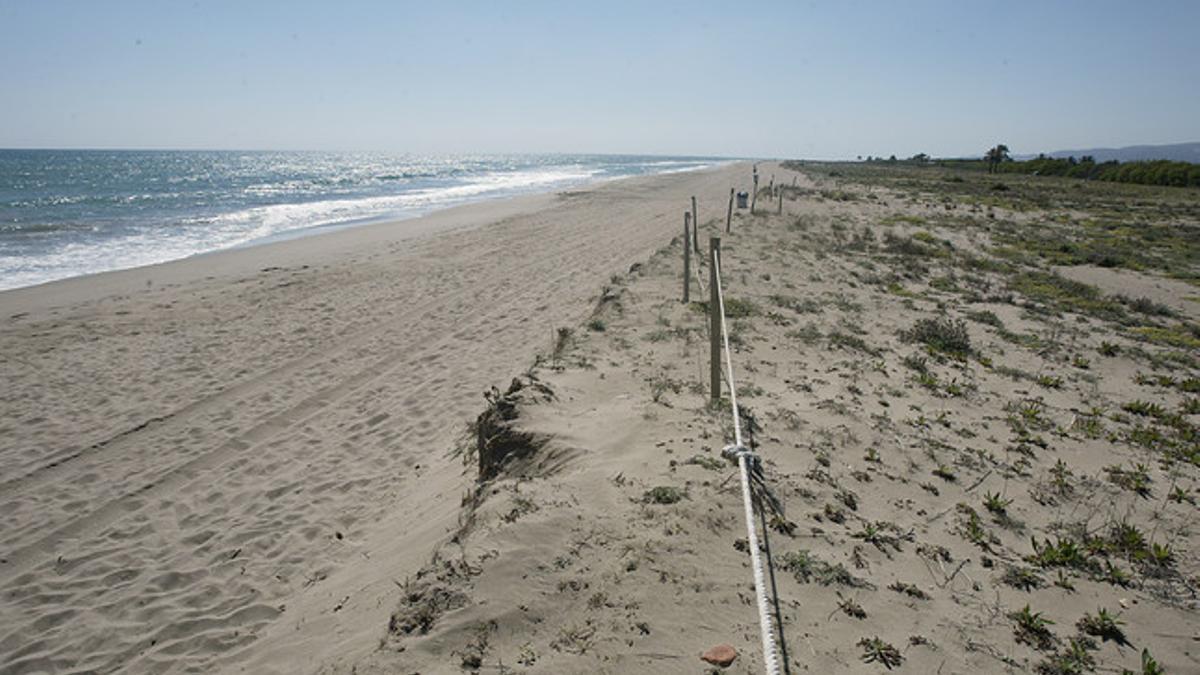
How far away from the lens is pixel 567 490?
436cm

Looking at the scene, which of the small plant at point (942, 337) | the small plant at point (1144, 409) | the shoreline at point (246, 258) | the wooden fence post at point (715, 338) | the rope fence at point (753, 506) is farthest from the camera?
the shoreline at point (246, 258)

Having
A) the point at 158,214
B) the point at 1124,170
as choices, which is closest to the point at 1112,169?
the point at 1124,170

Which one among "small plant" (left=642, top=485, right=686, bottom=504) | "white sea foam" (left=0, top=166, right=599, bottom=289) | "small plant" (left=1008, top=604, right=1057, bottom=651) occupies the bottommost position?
"small plant" (left=1008, top=604, right=1057, bottom=651)

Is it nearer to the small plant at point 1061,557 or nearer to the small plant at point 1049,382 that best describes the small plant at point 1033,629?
the small plant at point 1061,557

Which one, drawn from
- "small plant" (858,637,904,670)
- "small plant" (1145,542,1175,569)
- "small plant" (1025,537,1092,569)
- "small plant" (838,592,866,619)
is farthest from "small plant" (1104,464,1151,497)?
"small plant" (858,637,904,670)

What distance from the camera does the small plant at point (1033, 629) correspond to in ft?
10.6

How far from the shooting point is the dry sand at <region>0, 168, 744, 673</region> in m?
4.30

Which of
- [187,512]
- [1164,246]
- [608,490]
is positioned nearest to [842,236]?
[1164,246]

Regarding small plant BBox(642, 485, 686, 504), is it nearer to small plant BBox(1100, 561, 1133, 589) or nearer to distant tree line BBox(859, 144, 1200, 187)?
small plant BBox(1100, 561, 1133, 589)

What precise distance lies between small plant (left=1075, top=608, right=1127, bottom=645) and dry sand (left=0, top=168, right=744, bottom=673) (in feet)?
13.1

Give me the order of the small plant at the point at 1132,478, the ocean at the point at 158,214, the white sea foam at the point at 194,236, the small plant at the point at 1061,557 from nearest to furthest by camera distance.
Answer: the small plant at the point at 1061,557 < the small plant at the point at 1132,478 < the white sea foam at the point at 194,236 < the ocean at the point at 158,214

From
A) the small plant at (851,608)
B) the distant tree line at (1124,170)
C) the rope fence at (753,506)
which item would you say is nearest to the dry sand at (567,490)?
the small plant at (851,608)

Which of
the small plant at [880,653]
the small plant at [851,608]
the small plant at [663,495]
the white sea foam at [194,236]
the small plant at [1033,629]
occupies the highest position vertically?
the white sea foam at [194,236]

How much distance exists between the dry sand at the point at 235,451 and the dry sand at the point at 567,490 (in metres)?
0.04
